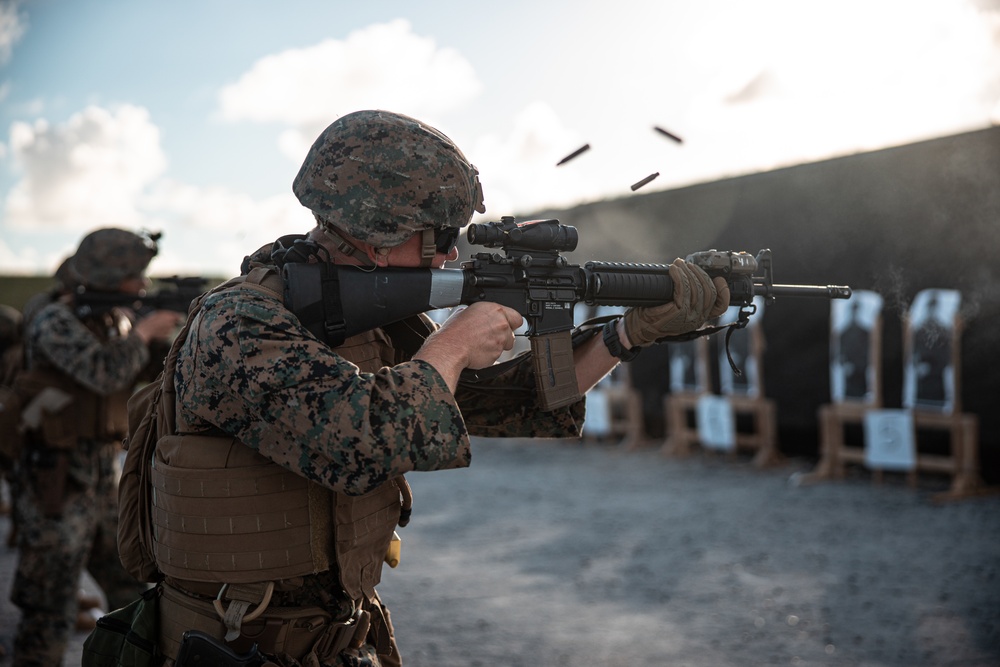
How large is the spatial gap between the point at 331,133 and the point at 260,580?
1043 millimetres

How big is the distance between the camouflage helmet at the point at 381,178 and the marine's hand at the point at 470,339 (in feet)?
0.83

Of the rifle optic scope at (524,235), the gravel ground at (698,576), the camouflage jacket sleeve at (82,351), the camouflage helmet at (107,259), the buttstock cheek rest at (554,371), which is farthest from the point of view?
the camouflage helmet at (107,259)

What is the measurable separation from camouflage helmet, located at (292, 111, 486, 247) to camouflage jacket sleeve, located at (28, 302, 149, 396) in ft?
8.90

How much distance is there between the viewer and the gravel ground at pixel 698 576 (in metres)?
4.28

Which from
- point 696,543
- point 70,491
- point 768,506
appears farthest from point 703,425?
point 70,491

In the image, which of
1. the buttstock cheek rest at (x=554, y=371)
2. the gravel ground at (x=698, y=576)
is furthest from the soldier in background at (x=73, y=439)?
the buttstock cheek rest at (x=554, y=371)

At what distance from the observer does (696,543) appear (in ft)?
20.6

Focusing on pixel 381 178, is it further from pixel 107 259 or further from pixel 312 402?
pixel 107 259

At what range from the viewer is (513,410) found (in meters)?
2.49

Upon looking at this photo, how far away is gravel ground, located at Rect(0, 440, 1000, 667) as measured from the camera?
4.28m

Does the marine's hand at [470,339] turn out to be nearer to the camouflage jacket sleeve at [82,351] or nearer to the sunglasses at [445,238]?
the sunglasses at [445,238]

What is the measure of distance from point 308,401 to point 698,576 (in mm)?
4494

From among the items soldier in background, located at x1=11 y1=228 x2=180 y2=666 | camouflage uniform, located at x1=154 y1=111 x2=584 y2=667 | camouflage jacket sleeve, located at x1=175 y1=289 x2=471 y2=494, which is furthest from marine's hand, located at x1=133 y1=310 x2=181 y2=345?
camouflage jacket sleeve, located at x1=175 y1=289 x2=471 y2=494

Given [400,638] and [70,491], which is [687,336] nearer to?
[400,638]
